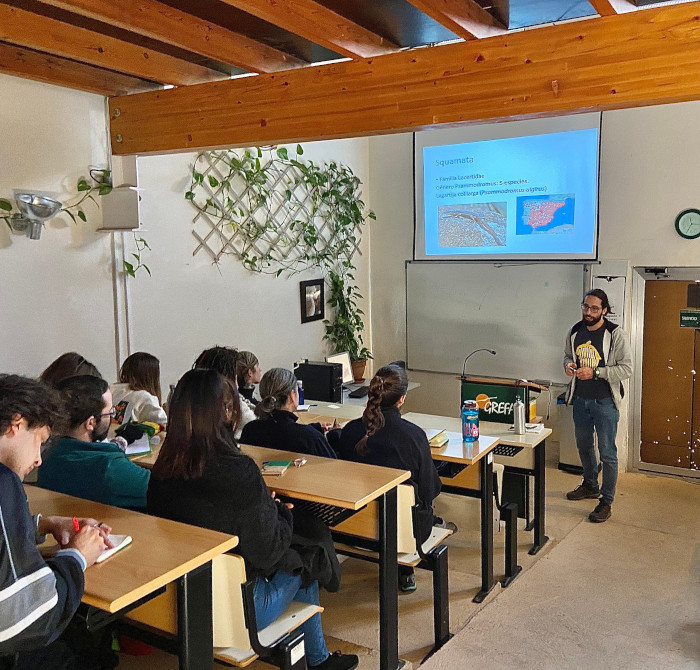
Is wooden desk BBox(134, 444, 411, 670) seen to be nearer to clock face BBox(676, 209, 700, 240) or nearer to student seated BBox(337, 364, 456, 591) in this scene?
student seated BBox(337, 364, 456, 591)

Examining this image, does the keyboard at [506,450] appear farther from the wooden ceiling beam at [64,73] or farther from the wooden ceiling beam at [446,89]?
the wooden ceiling beam at [64,73]

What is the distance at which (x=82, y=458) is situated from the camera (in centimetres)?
216

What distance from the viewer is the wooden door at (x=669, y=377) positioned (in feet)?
15.2

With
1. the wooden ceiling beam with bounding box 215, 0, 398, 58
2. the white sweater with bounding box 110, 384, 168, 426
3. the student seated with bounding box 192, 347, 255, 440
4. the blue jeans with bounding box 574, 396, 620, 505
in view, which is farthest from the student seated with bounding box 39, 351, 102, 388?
the blue jeans with bounding box 574, 396, 620, 505

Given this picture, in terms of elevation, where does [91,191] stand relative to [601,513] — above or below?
above

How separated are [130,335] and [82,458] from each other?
1835mm

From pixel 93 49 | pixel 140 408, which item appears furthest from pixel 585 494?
pixel 93 49

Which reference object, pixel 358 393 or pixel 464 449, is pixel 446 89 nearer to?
pixel 464 449

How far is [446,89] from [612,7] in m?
0.68

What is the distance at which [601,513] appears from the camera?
4047 mm

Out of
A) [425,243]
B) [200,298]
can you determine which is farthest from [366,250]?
[200,298]

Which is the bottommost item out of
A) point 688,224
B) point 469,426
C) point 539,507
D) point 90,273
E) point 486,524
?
point 539,507

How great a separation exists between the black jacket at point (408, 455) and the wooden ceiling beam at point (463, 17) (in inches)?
56.3

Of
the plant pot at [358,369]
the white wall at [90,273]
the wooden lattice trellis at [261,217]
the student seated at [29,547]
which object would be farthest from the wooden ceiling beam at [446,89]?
the plant pot at [358,369]
